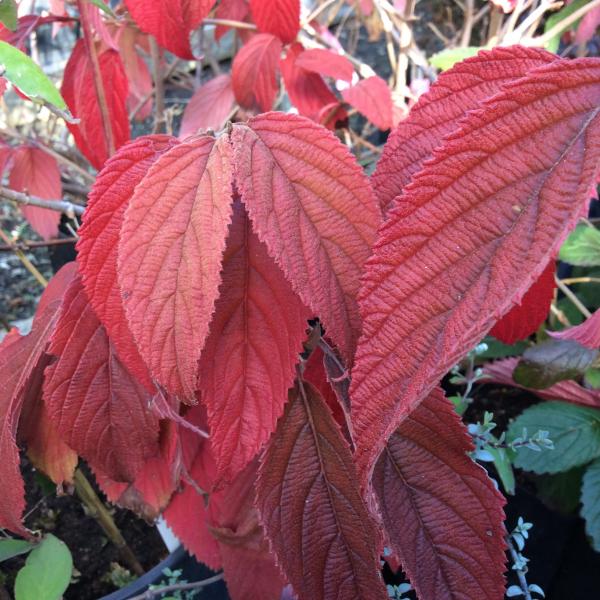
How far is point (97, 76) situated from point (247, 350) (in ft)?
1.34

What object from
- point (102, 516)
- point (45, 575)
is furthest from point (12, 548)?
point (102, 516)

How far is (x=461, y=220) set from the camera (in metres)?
0.32

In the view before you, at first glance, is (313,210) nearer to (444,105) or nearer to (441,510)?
(444,105)

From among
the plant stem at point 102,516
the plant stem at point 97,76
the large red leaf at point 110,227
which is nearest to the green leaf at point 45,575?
the plant stem at point 102,516

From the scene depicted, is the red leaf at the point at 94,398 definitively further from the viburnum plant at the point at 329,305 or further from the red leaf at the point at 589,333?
the red leaf at the point at 589,333

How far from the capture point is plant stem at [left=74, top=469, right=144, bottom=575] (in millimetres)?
924

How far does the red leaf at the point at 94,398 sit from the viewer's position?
0.54m

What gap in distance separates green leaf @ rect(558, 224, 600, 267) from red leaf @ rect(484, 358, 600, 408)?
0.21 metres

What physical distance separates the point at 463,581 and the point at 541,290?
23 cm

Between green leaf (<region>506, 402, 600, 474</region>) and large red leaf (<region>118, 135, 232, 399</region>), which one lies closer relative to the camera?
large red leaf (<region>118, 135, 232, 399</region>)

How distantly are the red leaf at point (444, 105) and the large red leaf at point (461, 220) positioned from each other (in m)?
0.06

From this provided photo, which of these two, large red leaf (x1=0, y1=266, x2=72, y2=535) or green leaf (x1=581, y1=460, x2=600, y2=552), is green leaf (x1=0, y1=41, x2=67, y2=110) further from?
green leaf (x1=581, y1=460, x2=600, y2=552)

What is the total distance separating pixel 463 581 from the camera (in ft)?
1.53

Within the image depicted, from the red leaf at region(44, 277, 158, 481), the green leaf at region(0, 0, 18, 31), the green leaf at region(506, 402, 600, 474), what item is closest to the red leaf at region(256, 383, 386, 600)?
the red leaf at region(44, 277, 158, 481)
